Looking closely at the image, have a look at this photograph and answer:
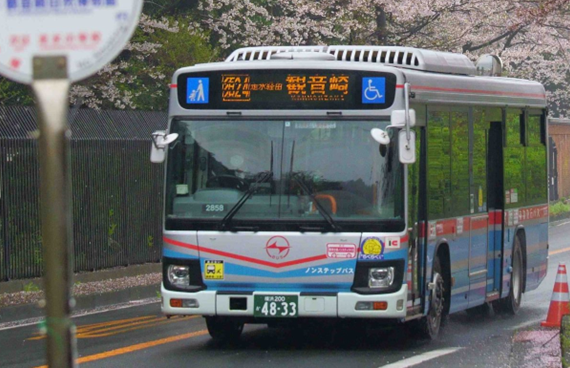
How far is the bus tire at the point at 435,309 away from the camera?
1135 cm

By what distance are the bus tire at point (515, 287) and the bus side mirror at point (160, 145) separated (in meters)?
5.30

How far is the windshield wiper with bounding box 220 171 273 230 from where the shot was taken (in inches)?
412

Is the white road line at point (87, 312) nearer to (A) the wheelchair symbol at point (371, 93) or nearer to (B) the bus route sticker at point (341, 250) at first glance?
(B) the bus route sticker at point (341, 250)

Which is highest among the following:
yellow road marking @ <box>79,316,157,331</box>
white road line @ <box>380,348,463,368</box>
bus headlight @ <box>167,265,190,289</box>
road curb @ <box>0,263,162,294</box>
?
Answer: bus headlight @ <box>167,265,190,289</box>

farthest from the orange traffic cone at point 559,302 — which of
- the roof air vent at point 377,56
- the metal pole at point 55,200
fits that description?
the metal pole at point 55,200

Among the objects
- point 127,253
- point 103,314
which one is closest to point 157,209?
point 127,253

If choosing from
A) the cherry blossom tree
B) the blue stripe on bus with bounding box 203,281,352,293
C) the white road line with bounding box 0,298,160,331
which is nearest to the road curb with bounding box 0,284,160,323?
the white road line with bounding box 0,298,160,331

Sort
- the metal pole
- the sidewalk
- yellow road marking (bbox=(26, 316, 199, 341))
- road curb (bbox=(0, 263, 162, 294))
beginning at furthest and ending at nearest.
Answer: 1. road curb (bbox=(0, 263, 162, 294))
2. the sidewalk
3. yellow road marking (bbox=(26, 316, 199, 341))
4. the metal pole

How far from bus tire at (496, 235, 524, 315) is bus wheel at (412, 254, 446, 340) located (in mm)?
2448

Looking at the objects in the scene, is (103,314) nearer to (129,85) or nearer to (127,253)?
(127,253)

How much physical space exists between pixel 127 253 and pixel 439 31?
49.0 feet

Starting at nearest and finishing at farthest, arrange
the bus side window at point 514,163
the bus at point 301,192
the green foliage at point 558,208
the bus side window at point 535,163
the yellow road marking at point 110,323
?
1. the bus at point 301,192
2. the yellow road marking at point 110,323
3. the bus side window at point 514,163
4. the bus side window at point 535,163
5. the green foliage at point 558,208

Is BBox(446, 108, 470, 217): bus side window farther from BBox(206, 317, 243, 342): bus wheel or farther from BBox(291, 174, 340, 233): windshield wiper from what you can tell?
BBox(206, 317, 243, 342): bus wheel

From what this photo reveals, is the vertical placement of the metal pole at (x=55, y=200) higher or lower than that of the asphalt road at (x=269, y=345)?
higher
